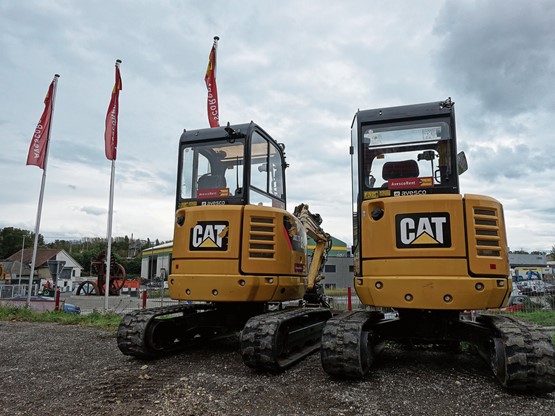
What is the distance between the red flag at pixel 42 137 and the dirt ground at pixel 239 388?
10.3 metres

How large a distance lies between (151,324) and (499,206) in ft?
16.4

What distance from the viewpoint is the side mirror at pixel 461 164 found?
5.69 metres

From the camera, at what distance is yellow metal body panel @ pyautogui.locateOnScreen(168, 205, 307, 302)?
20.9 feet

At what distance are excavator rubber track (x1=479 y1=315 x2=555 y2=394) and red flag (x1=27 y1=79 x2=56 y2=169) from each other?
51.3 ft

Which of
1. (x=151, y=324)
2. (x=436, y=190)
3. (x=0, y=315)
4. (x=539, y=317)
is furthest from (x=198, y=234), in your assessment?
(x=539, y=317)

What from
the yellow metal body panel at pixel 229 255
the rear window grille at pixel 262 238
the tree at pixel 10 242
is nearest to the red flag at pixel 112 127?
the yellow metal body panel at pixel 229 255

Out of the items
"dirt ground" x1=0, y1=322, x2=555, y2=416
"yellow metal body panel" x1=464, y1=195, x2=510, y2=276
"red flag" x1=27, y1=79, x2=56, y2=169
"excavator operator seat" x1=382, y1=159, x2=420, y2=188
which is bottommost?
"dirt ground" x1=0, y1=322, x2=555, y2=416

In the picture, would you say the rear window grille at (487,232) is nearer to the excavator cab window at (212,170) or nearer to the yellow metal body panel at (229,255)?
the yellow metal body panel at (229,255)

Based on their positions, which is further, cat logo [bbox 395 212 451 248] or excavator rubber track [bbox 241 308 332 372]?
excavator rubber track [bbox 241 308 332 372]

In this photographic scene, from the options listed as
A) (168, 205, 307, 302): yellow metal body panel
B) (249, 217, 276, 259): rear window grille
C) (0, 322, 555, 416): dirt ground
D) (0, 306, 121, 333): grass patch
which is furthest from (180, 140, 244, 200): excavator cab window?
(0, 306, 121, 333): grass patch

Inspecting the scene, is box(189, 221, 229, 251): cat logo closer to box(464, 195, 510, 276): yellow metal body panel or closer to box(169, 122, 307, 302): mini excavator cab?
box(169, 122, 307, 302): mini excavator cab

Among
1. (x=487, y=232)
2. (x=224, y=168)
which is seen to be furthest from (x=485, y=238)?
(x=224, y=168)

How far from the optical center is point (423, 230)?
529cm

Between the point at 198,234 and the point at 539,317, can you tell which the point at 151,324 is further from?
the point at 539,317
